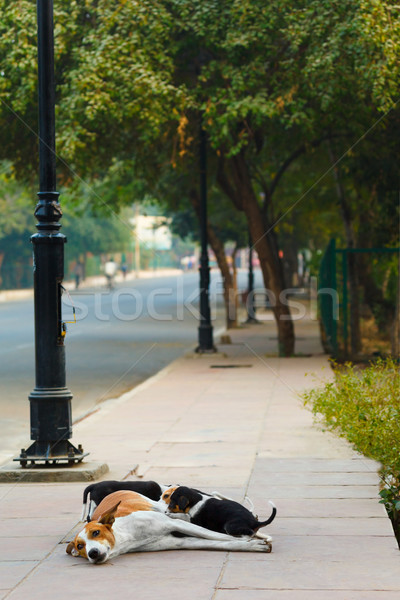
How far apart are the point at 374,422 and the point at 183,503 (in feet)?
10.2

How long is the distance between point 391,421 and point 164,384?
8388 millimetres

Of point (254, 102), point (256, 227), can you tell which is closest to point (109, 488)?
point (254, 102)

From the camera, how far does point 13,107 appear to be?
19.3m

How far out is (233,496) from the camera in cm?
782

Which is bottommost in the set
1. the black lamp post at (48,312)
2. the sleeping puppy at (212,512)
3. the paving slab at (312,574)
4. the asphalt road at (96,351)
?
the asphalt road at (96,351)

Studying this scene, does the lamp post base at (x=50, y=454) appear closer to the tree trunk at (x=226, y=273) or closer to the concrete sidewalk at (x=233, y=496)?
the concrete sidewalk at (x=233, y=496)

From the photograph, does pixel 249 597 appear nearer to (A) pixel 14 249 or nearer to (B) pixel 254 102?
(B) pixel 254 102

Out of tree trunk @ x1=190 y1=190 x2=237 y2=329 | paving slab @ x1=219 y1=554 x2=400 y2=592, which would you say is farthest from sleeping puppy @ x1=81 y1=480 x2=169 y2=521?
tree trunk @ x1=190 y1=190 x2=237 y2=329

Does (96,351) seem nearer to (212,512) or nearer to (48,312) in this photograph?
(48,312)

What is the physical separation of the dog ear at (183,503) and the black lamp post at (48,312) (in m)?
2.40

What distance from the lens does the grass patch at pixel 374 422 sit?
8.02m

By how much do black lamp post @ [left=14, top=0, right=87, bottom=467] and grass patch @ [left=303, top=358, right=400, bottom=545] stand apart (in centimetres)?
271

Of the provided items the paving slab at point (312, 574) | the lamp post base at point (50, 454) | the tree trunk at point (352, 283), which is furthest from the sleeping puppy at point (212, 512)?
the tree trunk at point (352, 283)

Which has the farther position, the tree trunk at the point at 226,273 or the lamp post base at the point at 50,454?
the tree trunk at the point at 226,273
